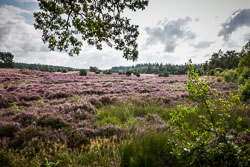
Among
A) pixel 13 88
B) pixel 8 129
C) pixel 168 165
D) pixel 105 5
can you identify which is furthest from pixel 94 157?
pixel 13 88

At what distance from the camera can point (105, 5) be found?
15.2 ft

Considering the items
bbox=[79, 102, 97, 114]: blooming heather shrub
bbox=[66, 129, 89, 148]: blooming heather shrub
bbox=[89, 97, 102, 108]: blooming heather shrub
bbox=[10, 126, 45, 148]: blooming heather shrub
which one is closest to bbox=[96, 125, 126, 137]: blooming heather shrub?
bbox=[66, 129, 89, 148]: blooming heather shrub

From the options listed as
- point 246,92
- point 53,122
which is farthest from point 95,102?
point 246,92

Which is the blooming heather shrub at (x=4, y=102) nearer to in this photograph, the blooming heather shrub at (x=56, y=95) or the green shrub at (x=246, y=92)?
the blooming heather shrub at (x=56, y=95)

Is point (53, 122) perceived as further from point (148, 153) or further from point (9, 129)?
point (148, 153)

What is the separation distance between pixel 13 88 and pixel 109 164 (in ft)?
49.7

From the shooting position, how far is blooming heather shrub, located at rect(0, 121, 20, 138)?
4.37 m

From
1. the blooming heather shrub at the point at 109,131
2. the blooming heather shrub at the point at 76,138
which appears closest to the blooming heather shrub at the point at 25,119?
the blooming heather shrub at the point at 76,138

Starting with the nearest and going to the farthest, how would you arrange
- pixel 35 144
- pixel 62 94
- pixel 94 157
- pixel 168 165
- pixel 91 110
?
1. pixel 168 165
2. pixel 94 157
3. pixel 35 144
4. pixel 91 110
5. pixel 62 94

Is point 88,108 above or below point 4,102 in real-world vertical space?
above

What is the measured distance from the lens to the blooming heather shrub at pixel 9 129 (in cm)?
437

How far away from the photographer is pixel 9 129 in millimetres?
Result: 4562

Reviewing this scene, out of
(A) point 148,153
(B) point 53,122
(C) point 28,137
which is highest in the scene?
(A) point 148,153

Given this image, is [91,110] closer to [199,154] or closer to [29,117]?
[29,117]
